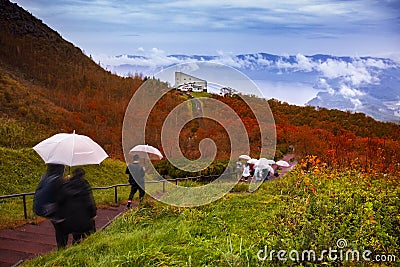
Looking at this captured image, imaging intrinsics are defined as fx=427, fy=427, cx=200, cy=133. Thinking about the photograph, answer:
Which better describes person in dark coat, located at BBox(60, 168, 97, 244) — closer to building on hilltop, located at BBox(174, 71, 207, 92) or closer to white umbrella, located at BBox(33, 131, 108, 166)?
white umbrella, located at BBox(33, 131, 108, 166)

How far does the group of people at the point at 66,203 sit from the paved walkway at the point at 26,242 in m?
0.61

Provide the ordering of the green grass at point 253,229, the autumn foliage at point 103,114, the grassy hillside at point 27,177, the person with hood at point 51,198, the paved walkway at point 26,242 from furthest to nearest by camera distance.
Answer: the autumn foliage at point 103,114
the grassy hillside at point 27,177
the paved walkway at point 26,242
the person with hood at point 51,198
the green grass at point 253,229

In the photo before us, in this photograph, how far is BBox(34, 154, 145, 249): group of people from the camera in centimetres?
626

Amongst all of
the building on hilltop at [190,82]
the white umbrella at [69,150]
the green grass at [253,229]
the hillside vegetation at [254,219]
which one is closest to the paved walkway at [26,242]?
the hillside vegetation at [254,219]

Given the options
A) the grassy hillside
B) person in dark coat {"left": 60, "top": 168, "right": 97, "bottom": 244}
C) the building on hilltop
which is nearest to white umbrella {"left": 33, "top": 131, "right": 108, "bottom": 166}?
person in dark coat {"left": 60, "top": 168, "right": 97, "bottom": 244}

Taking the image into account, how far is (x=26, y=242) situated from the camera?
749cm

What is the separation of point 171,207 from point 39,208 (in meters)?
2.56

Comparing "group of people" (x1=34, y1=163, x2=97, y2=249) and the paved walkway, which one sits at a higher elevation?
"group of people" (x1=34, y1=163, x2=97, y2=249)

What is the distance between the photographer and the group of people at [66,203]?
6.26 metres

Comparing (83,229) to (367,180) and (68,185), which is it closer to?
(68,185)

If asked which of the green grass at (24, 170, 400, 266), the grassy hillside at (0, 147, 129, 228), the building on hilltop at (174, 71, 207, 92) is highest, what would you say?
the building on hilltop at (174, 71, 207, 92)

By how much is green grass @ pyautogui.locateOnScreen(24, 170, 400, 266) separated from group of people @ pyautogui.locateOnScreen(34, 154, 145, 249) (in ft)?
1.06

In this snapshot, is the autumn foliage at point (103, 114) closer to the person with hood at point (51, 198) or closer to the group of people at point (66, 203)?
the group of people at point (66, 203)

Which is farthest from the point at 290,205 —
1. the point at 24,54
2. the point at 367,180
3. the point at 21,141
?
the point at 24,54
